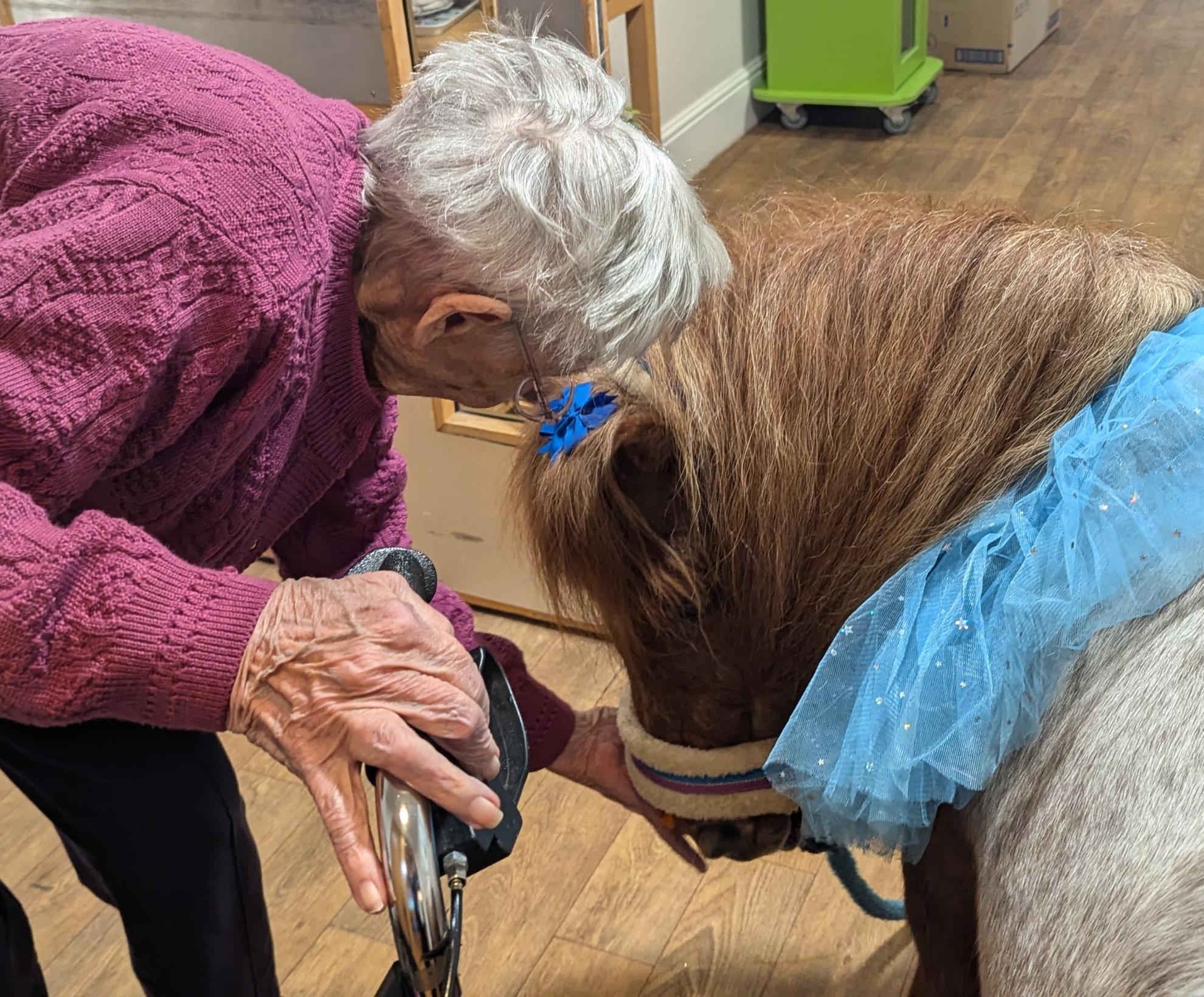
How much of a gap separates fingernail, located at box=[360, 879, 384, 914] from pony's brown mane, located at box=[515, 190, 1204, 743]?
0.37 m

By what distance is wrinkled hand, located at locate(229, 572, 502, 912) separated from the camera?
74 cm

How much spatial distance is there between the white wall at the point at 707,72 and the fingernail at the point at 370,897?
91.1 inches

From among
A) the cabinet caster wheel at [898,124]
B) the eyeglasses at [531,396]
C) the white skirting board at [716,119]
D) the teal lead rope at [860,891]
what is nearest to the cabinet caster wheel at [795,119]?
the white skirting board at [716,119]

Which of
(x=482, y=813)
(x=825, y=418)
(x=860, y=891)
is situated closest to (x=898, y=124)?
(x=860, y=891)

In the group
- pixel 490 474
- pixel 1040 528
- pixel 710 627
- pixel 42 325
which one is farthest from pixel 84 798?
pixel 490 474

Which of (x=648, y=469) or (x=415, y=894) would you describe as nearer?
(x=415, y=894)

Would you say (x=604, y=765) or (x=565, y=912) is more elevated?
(x=604, y=765)

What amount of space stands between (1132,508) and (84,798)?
86 centimetres

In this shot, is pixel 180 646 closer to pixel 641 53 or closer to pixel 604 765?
pixel 604 765

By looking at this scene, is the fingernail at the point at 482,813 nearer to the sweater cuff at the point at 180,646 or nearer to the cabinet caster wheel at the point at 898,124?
the sweater cuff at the point at 180,646

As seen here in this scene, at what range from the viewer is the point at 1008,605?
0.82 metres


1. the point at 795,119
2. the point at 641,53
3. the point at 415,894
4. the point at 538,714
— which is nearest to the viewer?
the point at 415,894

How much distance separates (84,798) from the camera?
3.20 ft

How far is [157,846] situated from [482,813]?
42 centimetres
